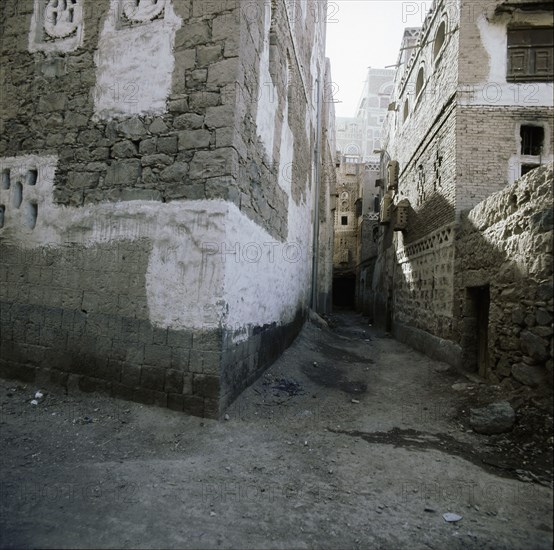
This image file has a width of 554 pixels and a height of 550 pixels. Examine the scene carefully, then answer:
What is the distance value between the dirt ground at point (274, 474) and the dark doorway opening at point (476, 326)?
109 centimetres

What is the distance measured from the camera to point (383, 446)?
362 centimetres

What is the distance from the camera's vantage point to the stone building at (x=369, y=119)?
48.7 metres

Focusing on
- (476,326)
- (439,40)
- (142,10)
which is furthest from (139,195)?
(439,40)

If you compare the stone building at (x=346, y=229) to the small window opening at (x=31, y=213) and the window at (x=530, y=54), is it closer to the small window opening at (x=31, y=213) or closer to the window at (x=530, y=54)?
the window at (x=530, y=54)

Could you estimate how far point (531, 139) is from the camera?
7.50m

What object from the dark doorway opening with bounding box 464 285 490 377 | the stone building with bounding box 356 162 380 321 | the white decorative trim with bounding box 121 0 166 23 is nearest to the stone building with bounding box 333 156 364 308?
the stone building with bounding box 356 162 380 321

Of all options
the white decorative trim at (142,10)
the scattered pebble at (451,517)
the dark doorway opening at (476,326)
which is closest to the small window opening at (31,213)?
the white decorative trim at (142,10)

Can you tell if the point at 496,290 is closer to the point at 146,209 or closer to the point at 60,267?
the point at 146,209

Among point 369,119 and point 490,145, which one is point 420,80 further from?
point 369,119

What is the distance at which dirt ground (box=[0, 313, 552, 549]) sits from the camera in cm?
228

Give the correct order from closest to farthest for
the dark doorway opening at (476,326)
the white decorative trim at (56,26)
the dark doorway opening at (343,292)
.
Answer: the white decorative trim at (56,26)
the dark doorway opening at (476,326)
the dark doorway opening at (343,292)

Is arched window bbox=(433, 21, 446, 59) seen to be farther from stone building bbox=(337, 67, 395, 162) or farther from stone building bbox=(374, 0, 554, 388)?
stone building bbox=(337, 67, 395, 162)

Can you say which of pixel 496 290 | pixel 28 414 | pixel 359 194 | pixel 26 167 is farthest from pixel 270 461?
pixel 359 194

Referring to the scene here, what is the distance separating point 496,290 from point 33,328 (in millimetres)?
6430
